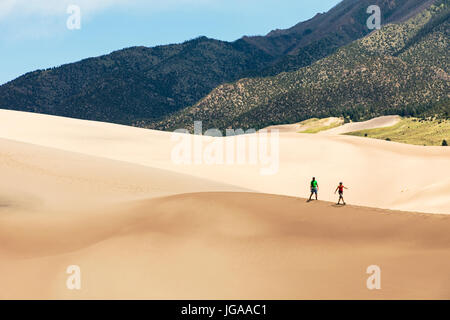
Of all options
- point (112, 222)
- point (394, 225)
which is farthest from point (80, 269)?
point (394, 225)

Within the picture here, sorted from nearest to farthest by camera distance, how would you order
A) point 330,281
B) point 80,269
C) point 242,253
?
point 330,281 → point 80,269 → point 242,253

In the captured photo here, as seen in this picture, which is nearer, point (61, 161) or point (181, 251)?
point (181, 251)

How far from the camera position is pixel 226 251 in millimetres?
19422

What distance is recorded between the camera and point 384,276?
17.0m

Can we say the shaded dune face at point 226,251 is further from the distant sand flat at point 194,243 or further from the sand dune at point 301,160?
the sand dune at point 301,160

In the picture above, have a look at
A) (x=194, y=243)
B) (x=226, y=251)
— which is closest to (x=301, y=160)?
(x=194, y=243)

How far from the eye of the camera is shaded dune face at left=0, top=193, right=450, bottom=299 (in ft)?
54.2

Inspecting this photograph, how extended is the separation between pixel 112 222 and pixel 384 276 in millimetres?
11675

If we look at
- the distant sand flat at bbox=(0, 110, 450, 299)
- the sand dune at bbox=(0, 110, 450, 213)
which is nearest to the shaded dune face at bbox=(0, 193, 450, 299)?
the distant sand flat at bbox=(0, 110, 450, 299)

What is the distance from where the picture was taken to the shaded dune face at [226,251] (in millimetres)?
16516

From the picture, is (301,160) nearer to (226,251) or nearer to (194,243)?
(194,243)

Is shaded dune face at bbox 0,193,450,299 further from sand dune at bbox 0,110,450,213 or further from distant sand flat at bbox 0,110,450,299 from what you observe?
sand dune at bbox 0,110,450,213
